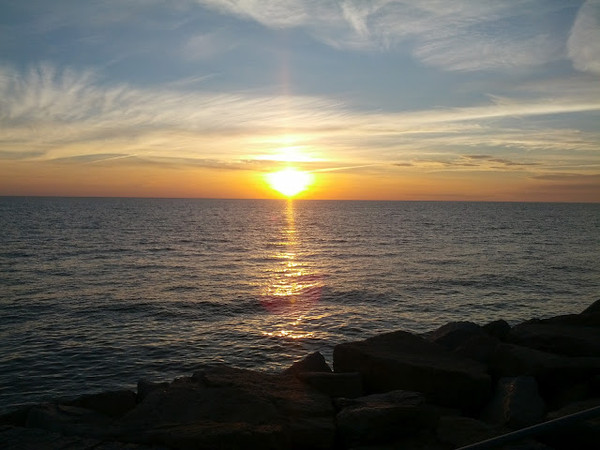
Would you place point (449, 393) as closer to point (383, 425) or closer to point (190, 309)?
point (383, 425)

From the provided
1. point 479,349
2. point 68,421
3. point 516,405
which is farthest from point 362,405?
point 68,421

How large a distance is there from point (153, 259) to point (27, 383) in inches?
1145

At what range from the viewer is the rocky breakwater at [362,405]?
23.0ft

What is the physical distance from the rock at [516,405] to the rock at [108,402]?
7064mm

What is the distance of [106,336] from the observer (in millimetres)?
18922

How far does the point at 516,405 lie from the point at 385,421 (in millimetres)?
2724

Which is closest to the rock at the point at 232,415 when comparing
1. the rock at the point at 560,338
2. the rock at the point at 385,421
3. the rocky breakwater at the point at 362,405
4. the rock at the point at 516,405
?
the rocky breakwater at the point at 362,405

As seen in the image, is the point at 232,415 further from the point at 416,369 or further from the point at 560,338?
the point at 560,338

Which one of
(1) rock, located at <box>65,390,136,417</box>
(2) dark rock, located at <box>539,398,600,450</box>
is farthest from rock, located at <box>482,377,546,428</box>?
(1) rock, located at <box>65,390,136,417</box>

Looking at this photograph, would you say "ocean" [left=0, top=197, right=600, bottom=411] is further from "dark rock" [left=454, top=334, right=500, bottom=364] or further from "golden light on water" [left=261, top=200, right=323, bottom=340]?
"dark rock" [left=454, top=334, right=500, bottom=364]

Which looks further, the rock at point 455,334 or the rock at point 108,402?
the rock at point 455,334

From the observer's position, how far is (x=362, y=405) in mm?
7965

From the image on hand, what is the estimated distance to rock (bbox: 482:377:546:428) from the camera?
7918 mm

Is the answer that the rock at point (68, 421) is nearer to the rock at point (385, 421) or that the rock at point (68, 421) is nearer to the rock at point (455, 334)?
the rock at point (385, 421)
